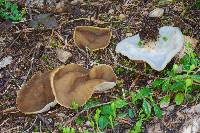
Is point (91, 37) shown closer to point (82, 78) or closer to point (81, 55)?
point (81, 55)

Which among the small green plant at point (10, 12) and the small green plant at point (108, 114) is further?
the small green plant at point (10, 12)

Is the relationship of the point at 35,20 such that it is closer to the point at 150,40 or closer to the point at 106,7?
the point at 106,7

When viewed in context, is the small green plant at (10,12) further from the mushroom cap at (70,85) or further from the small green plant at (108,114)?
the small green plant at (108,114)

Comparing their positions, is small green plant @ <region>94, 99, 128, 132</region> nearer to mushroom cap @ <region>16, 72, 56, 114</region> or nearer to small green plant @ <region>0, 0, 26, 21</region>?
mushroom cap @ <region>16, 72, 56, 114</region>

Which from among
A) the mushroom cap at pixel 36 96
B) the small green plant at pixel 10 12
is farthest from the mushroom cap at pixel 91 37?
the small green plant at pixel 10 12

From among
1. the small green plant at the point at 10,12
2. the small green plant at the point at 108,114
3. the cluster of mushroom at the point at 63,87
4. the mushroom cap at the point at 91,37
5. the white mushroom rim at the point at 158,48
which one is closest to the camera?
the small green plant at the point at 108,114

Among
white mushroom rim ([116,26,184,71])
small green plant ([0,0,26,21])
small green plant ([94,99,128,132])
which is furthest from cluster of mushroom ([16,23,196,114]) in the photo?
small green plant ([0,0,26,21])
